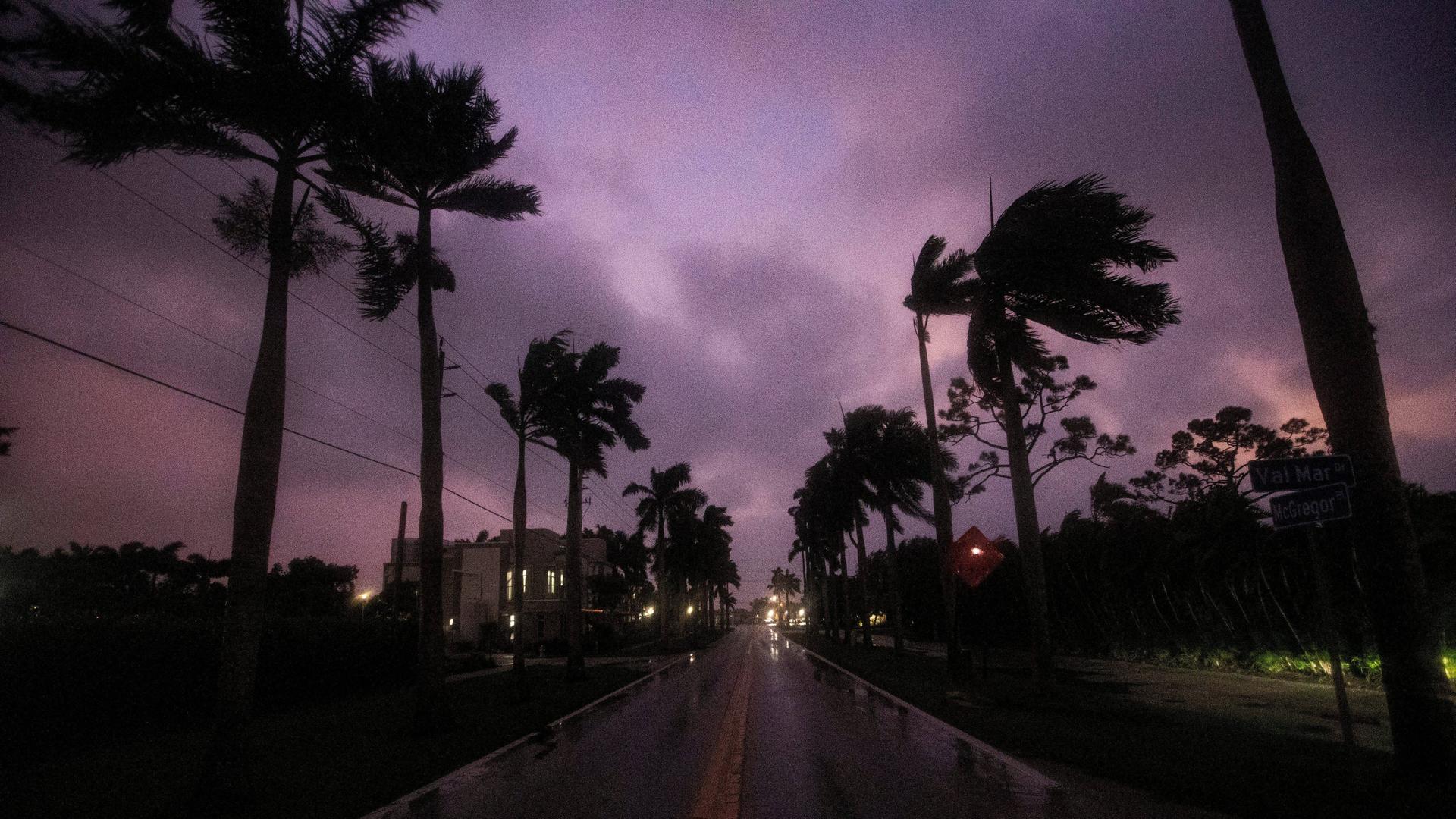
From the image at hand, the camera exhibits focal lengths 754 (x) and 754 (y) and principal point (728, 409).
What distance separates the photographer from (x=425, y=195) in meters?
15.8

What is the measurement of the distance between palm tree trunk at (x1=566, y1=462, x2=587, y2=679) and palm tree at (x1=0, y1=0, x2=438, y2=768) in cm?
1674

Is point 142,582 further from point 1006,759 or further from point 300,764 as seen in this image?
point 1006,759

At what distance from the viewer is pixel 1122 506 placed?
30.9 m

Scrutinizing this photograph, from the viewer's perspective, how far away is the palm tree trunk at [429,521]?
1367cm

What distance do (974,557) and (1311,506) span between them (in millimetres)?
9699

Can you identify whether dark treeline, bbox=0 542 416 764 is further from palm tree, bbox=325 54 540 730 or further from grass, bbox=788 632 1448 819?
grass, bbox=788 632 1448 819

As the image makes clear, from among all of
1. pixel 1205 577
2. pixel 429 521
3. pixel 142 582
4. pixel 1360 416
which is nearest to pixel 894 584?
pixel 1205 577

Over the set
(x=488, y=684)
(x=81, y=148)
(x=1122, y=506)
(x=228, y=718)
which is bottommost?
(x=488, y=684)

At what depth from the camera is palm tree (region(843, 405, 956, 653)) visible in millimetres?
35594

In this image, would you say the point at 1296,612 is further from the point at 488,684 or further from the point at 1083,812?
the point at 488,684

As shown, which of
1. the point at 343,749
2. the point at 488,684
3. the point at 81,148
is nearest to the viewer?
the point at 81,148

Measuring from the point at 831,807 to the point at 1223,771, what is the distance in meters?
4.23

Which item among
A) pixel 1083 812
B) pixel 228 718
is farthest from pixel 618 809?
pixel 228 718

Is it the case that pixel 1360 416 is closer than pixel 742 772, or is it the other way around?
pixel 1360 416
